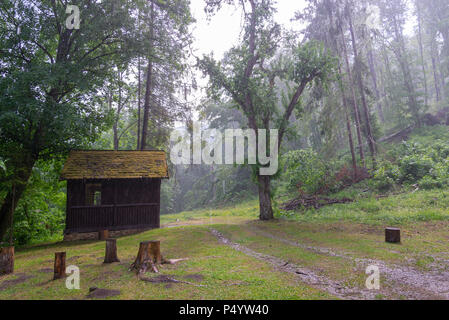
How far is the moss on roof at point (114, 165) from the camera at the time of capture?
45.9 ft

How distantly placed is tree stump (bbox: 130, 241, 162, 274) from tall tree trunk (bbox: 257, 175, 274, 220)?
975 cm

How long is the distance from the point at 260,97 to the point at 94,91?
941cm

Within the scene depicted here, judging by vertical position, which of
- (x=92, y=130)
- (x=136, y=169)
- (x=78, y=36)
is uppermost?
(x=78, y=36)

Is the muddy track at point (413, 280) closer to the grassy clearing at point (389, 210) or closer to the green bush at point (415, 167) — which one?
the grassy clearing at point (389, 210)

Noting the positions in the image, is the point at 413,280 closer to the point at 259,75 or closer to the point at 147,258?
the point at 147,258

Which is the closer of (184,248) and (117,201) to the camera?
(184,248)

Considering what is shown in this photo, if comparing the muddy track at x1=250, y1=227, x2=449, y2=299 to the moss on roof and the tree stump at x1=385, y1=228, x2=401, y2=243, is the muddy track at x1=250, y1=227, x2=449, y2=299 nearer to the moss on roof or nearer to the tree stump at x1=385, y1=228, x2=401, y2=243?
the tree stump at x1=385, y1=228, x2=401, y2=243

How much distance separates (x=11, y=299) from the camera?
17.8ft

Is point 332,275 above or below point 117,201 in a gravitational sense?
below

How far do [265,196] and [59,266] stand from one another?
11683mm

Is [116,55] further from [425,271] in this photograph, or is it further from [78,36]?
[425,271]

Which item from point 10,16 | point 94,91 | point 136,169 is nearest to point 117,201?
point 136,169

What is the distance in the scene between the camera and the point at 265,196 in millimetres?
16188
